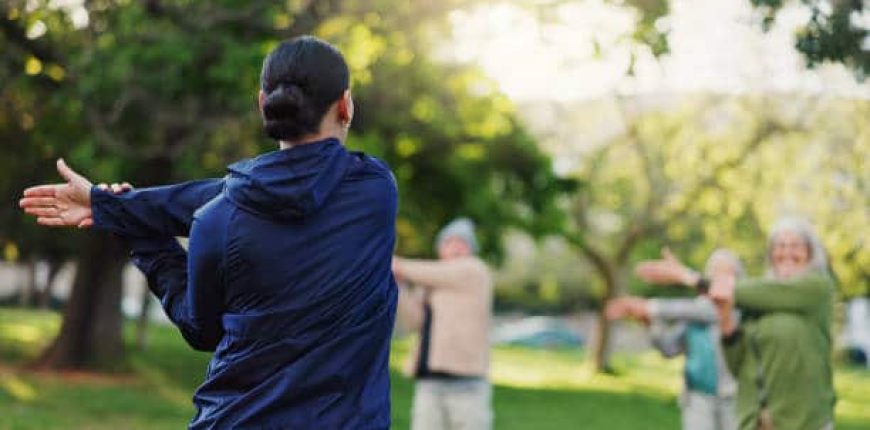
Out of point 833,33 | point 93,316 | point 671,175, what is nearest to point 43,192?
point 833,33

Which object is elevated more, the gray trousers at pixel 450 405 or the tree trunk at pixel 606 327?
the gray trousers at pixel 450 405

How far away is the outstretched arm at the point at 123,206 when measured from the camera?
3.27 metres

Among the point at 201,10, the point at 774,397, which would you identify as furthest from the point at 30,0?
the point at 774,397

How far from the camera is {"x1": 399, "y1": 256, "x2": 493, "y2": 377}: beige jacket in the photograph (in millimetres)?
10328

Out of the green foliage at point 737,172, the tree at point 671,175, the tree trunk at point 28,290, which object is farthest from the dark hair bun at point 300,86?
the tree trunk at point 28,290

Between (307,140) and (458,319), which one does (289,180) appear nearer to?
(307,140)

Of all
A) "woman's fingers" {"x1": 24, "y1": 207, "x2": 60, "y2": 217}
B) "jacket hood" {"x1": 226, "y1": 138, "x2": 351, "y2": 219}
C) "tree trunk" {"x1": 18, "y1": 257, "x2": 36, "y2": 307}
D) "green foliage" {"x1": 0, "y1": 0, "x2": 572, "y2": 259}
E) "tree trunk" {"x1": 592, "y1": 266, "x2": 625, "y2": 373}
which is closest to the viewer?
"jacket hood" {"x1": 226, "y1": 138, "x2": 351, "y2": 219}

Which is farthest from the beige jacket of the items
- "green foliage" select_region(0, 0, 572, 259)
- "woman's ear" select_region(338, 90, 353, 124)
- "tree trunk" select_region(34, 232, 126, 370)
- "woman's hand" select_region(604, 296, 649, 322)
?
"tree trunk" select_region(34, 232, 126, 370)

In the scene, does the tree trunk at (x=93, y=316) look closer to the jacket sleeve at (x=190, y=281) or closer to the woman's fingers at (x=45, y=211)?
the woman's fingers at (x=45, y=211)

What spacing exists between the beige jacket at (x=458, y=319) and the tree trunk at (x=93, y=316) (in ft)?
54.2

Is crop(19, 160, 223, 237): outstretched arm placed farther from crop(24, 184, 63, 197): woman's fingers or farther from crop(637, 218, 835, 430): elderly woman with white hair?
crop(637, 218, 835, 430): elderly woman with white hair

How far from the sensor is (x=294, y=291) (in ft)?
10.1

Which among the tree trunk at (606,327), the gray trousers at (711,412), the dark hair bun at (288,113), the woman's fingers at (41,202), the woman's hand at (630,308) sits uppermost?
the dark hair bun at (288,113)

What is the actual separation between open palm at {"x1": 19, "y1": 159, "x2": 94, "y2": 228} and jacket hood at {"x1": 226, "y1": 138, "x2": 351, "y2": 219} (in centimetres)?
43
